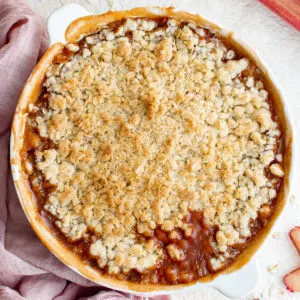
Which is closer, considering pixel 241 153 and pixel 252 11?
pixel 241 153

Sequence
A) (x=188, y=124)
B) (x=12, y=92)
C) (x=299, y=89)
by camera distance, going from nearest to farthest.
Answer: (x=188, y=124) → (x=12, y=92) → (x=299, y=89)

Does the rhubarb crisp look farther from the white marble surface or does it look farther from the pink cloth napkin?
the white marble surface

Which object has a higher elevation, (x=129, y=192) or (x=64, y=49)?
(x=64, y=49)

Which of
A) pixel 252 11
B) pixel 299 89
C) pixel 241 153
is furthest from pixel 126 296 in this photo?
pixel 252 11

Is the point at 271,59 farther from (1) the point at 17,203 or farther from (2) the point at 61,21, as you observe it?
(1) the point at 17,203

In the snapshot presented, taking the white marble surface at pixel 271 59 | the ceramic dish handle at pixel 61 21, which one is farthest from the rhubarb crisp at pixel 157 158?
the white marble surface at pixel 271 59

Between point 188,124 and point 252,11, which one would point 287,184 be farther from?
point 252,11

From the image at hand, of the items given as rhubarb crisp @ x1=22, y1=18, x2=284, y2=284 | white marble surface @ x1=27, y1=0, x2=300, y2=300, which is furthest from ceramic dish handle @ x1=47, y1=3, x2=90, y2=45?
white marble surface @ x1=27, y1=0, x2=300, y2=300
